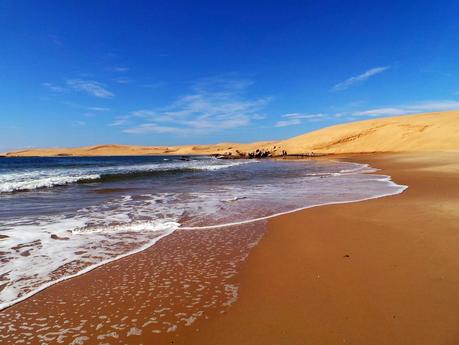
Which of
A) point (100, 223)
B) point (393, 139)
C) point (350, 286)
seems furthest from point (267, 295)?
point (393, 139)

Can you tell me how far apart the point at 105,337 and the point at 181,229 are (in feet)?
12.8

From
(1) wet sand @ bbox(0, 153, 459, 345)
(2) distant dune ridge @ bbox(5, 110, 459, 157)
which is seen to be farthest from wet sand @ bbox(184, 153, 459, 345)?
(2) distant dune ridge @ bbox(5, 110, 459, 157)

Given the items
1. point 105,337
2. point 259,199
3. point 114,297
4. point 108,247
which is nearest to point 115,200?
point 259,199

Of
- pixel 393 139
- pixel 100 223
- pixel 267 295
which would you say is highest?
pixel 393 139

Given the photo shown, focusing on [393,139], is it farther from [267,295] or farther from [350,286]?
[267,295]

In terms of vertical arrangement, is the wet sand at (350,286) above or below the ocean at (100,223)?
below

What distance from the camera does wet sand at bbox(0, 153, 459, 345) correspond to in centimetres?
290

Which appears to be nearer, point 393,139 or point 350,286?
point 350,286

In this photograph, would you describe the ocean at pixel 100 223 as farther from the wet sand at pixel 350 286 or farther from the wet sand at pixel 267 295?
the wet sand at pixel 350 286

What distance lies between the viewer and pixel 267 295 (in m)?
3.64

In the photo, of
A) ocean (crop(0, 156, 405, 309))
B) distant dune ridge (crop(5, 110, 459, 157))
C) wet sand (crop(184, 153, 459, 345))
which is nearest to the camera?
wet sand (crop(184, 153, 459, 345))

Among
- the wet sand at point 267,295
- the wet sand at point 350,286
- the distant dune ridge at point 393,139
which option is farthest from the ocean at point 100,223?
the distant dune ridge at point 393,139

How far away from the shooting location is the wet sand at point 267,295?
114 inches

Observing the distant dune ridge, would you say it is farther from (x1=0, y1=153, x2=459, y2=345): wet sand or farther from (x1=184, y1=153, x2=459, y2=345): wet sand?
(x1=0, y1=153, x2=459, y2=345): wet sand
